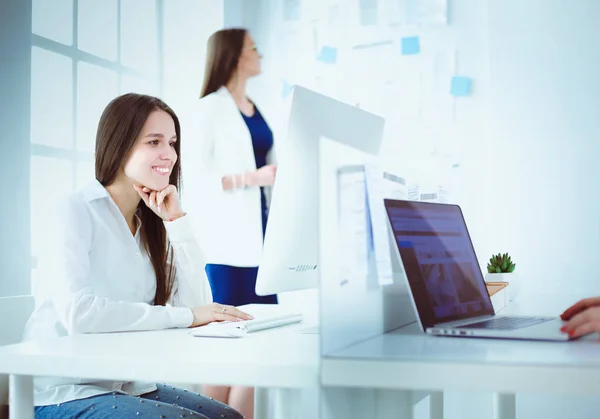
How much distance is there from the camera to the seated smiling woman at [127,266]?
4.31 feet

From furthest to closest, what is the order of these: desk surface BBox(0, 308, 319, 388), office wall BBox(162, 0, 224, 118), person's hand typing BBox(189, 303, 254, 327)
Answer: office wall BBox(162, 0, 224, 118) < person's hand typing BBox(189, 303, 254, 327) < desk surface BBox(0, 308, 319, 388)

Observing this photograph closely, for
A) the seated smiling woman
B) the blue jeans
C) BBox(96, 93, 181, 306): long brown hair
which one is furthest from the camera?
BBox(96, 93, 181, 306): long brown hair

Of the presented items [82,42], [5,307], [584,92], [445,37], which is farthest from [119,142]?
[584,92]

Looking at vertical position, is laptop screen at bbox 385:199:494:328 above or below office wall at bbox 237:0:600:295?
below

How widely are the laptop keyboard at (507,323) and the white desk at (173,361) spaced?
0.87 feet

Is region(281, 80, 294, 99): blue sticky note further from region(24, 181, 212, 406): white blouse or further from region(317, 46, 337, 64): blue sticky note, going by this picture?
region(24, 181, 212, 406): white blouse

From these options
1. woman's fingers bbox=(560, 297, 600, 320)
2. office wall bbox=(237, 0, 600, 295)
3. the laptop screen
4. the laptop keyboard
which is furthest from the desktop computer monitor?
office wall bbox=(237, 0, 600, 295)

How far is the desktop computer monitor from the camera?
48.6 inches

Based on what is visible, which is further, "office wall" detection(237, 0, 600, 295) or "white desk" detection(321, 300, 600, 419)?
"office wall" detection(237, 0, 600, 295)

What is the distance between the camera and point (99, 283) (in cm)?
153

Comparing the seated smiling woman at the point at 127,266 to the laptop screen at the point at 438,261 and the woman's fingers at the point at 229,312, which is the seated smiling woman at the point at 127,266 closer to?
the woman's fingers at the point at 229,312

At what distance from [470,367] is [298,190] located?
0.54 m

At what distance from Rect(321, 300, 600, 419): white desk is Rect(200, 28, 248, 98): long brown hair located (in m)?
2.24

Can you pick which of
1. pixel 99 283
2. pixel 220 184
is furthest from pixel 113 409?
pixel 220 184
